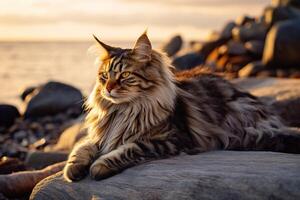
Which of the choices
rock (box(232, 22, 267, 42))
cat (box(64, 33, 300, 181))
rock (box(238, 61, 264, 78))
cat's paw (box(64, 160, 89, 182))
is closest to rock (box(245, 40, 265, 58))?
rock (box(232, 22, 267, 42))

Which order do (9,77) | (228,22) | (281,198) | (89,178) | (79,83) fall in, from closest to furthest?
(281,198), (89,178), (79,83), (9,77), (228,22)

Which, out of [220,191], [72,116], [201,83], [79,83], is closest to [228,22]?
[79,83]

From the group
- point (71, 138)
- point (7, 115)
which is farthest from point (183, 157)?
point (7, 115)

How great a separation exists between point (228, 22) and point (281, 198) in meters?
25.1

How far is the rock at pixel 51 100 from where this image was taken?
44.9ft

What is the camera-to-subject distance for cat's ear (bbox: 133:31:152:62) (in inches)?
186

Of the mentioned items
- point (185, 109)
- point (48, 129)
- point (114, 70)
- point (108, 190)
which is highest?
point (114, 70)

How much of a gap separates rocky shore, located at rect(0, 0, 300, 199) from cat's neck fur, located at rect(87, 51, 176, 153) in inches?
18.9

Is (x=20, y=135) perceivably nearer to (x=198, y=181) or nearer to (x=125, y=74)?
(x=125, y=74)

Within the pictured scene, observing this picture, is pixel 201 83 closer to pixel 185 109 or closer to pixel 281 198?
pixel 185 109

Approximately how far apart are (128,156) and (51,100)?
9.87 meters

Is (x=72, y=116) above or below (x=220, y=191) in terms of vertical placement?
below

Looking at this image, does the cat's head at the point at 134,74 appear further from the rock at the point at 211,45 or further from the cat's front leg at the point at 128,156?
the rock at the point at 211,45

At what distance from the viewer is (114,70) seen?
186 inches
